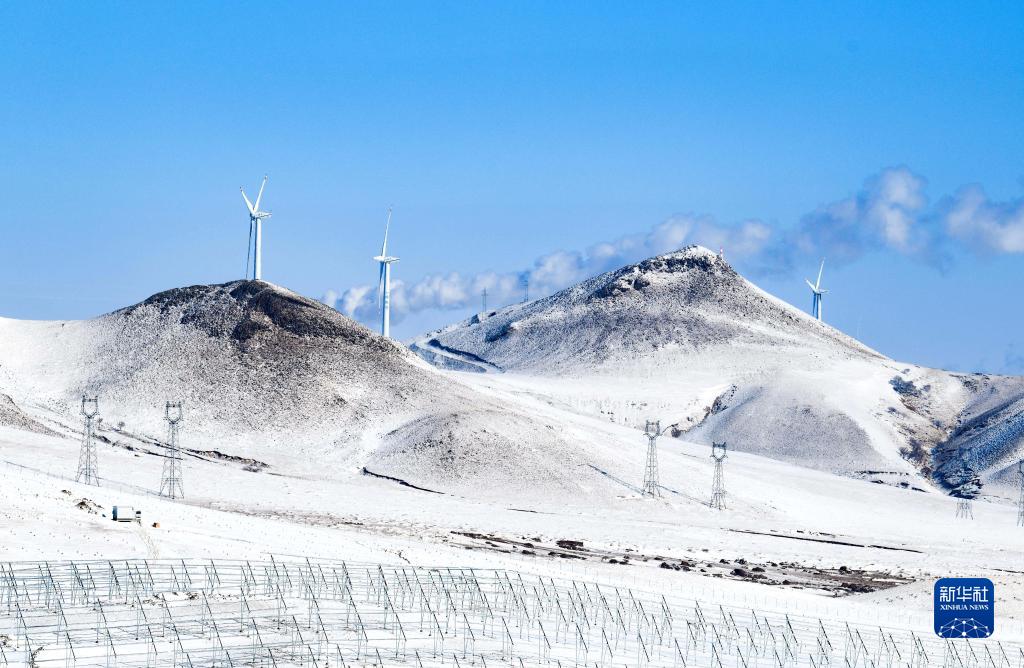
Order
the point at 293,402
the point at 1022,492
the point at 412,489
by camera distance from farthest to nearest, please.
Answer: the point at 293,402 < the point at 1022,492 < the point at 412,489

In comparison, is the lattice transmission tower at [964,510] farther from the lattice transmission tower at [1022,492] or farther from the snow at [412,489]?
the lattice transmission tower at [1022,492]

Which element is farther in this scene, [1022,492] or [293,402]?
[293,402]

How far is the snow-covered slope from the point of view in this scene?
15800cm

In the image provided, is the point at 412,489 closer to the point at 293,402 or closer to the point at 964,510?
the point at 293,402

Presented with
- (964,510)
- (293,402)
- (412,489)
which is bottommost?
(964,510)

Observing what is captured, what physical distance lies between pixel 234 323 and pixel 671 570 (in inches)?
4380

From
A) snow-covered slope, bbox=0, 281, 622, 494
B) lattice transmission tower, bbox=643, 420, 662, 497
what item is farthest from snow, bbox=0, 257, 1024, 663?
lattice transmission tower, bbox=643, 420, 662, 497

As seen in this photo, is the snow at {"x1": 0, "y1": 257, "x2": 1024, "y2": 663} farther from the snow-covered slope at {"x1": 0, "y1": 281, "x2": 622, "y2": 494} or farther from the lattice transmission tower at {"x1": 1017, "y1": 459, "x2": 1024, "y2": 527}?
the lattice transmission tower at {"x1": 1017, "y1": 459, "x2": 1024, "y2": 527}

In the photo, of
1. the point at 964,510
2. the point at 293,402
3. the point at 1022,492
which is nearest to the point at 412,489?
the point at 293,402

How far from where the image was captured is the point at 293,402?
579 feet

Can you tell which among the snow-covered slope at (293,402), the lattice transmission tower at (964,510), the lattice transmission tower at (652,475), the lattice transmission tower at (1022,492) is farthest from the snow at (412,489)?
the lattice transmission tower at (1022,492)

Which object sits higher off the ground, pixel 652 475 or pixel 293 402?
pixel 293 402

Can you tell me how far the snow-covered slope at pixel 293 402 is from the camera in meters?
158

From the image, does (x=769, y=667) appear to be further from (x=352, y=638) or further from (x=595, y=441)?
(x=595, y=441)
